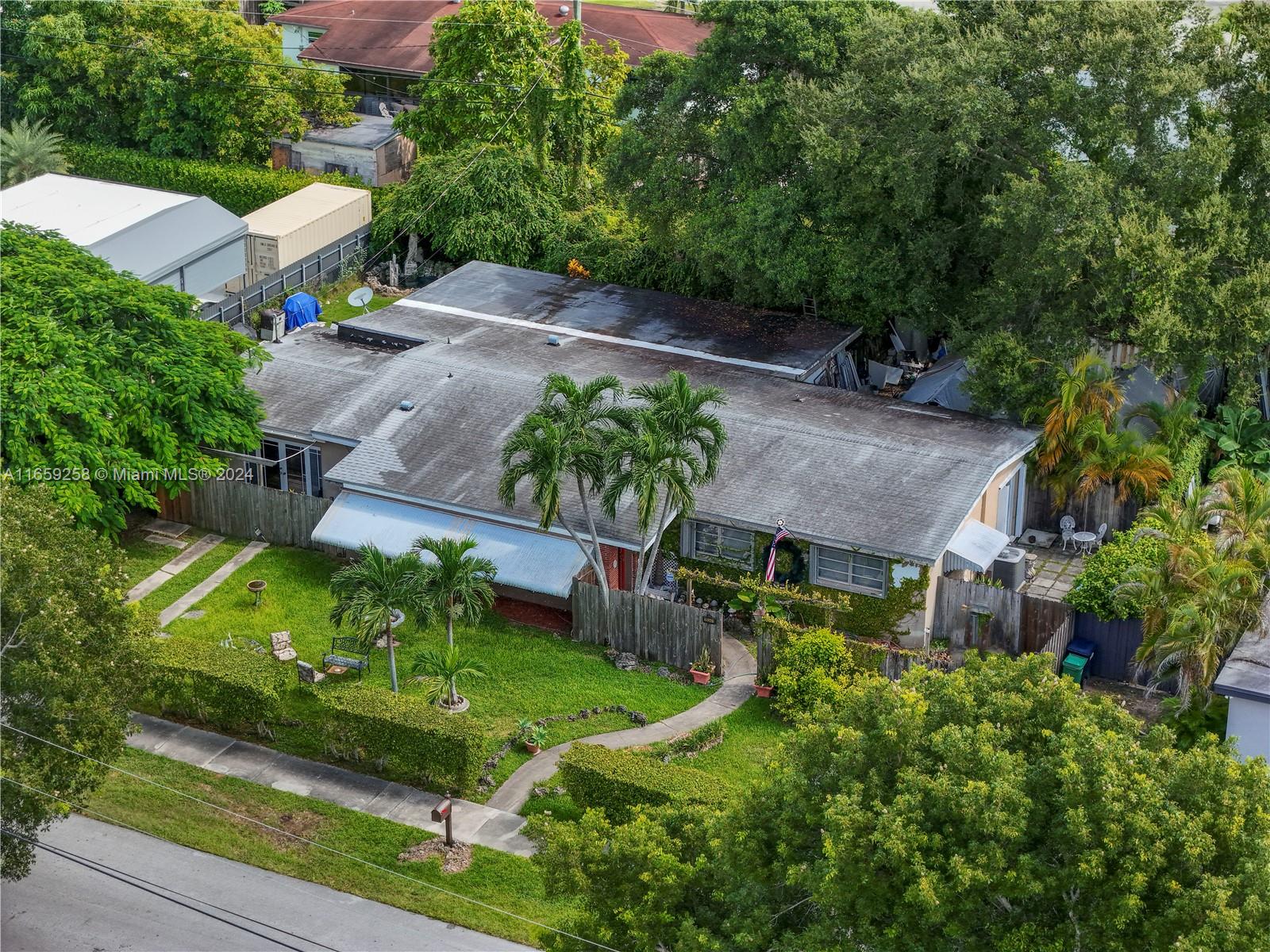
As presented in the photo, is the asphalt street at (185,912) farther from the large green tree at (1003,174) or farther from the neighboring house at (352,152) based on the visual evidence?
the neighboring house at (352,152)

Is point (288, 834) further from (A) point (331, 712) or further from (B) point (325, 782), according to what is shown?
(A) point (331, 712)

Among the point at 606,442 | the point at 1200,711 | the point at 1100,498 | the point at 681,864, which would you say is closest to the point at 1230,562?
the point at 1200,711

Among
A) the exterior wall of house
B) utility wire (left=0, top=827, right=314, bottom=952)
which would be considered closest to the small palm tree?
utility wire (left=0, top=827, right=314, bottom=952)

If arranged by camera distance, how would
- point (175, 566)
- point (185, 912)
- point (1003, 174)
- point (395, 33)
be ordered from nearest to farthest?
1. point (185, 912)
2. point (175, 566)
3. point (1003, 174)
4. point (395, 33)

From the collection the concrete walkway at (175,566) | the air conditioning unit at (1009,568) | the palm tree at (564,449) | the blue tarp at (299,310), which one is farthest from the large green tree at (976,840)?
the blue tarp at (299,310)

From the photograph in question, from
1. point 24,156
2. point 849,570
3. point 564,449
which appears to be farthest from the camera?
point 24,156

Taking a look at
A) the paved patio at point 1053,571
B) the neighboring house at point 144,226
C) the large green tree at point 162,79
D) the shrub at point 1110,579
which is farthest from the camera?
the large green tree at point 162,79

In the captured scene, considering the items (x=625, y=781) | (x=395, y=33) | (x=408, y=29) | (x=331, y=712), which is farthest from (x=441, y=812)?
(x=408, y=29)
